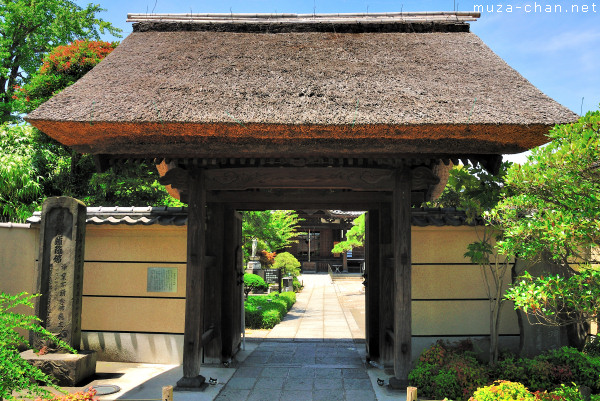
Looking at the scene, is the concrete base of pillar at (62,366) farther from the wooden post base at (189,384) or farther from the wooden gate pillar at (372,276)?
the wooden gate pillar at (372,276)

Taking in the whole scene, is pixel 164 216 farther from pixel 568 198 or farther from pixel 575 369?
pixel 575 369

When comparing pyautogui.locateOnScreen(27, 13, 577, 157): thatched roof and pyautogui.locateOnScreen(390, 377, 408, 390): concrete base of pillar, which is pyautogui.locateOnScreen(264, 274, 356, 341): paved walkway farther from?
pyautogui.locateOnScreen(27, 13, 577, 157): thatched roof

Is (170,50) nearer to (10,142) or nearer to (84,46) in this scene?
(84,46)

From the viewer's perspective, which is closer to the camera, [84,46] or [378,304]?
[378,304]

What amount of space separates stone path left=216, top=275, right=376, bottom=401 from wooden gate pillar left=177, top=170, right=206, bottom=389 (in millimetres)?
530

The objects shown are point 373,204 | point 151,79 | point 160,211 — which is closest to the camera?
point 151,79

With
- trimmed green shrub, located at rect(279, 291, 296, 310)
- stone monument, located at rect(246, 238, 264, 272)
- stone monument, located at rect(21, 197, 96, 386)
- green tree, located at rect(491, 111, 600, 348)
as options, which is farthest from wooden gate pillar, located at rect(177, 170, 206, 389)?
stone monument, located at rect(246, 238, 264, 272)

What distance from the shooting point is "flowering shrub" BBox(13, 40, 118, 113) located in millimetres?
11516

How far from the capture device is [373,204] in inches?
304

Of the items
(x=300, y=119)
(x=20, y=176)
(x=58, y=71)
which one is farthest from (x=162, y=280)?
(x=58, y=71)

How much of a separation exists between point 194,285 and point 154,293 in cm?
149

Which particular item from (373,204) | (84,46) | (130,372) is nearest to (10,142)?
(84,46)

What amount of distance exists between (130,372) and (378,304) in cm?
429

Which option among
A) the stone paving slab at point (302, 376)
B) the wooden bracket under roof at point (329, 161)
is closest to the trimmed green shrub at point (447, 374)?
the stone paving slab at point (302, 376)
